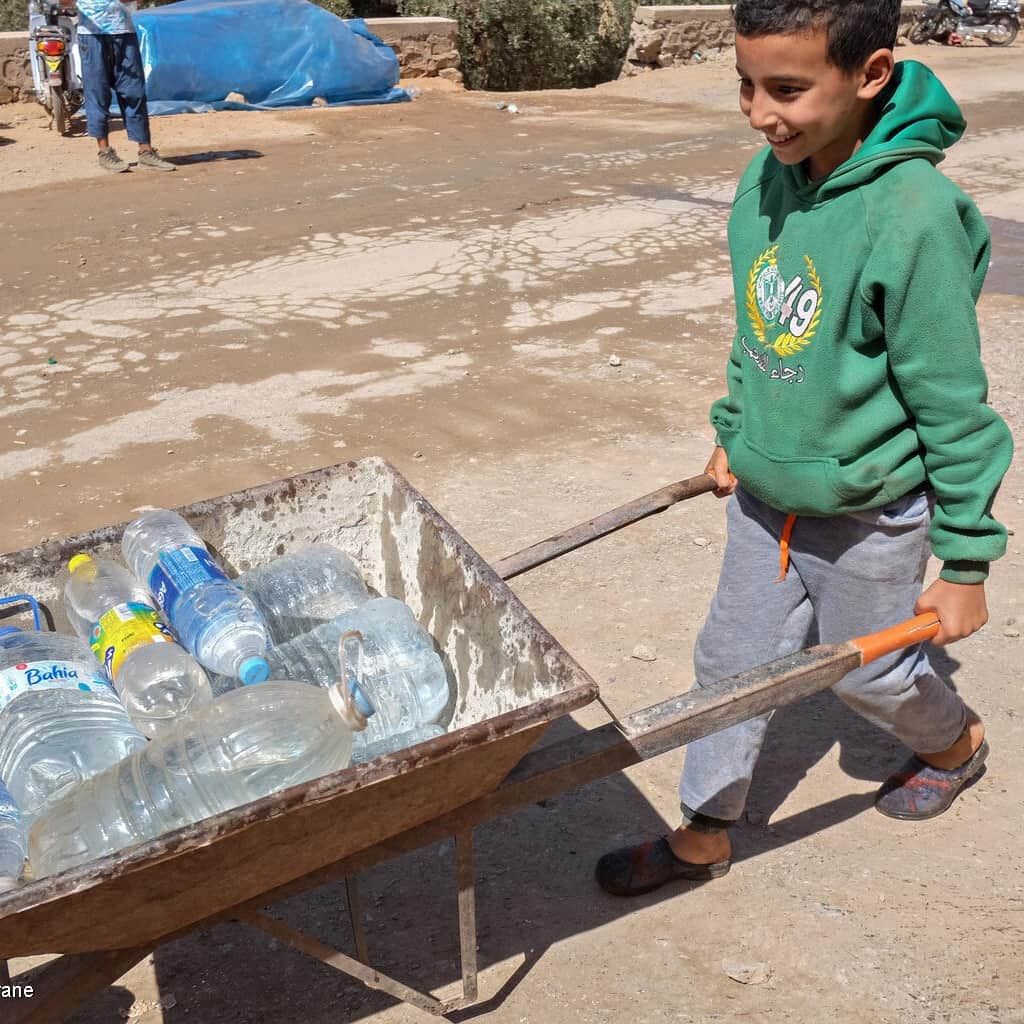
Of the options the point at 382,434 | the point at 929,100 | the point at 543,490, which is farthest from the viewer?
the point at 382,434

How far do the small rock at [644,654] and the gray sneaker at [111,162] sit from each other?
24.8 feet

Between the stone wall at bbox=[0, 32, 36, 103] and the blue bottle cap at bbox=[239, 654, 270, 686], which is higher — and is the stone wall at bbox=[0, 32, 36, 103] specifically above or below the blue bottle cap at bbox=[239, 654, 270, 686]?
above

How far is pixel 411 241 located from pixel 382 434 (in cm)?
300

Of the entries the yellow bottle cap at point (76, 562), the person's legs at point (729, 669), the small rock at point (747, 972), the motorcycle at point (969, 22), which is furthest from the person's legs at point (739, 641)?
the motorcycle at point (969, 22)

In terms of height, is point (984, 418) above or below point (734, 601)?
above

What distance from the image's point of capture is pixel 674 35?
49.0 feet

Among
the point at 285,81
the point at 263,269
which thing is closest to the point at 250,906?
the point at 263,269

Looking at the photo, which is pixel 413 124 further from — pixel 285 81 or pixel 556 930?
pixel 556 930

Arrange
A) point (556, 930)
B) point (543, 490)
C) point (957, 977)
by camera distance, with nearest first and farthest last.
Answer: point (957, 977) → point (556, 930) → point (543, 490)

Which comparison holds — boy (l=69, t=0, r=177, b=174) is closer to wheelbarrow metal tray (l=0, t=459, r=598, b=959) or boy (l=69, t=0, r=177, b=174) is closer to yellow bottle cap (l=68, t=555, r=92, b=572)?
wheelbarrow metal tray (l=0, t=459, r=598, b=959)

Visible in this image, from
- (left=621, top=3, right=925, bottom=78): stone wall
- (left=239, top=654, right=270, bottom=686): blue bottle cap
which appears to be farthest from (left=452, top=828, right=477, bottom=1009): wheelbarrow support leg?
(left=621, top=3, right=925, bottom=78): stone wall

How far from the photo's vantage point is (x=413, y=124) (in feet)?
37.6

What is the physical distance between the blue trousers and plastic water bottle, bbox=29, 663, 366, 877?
850cm

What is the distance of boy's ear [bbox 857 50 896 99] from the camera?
6.57ft
